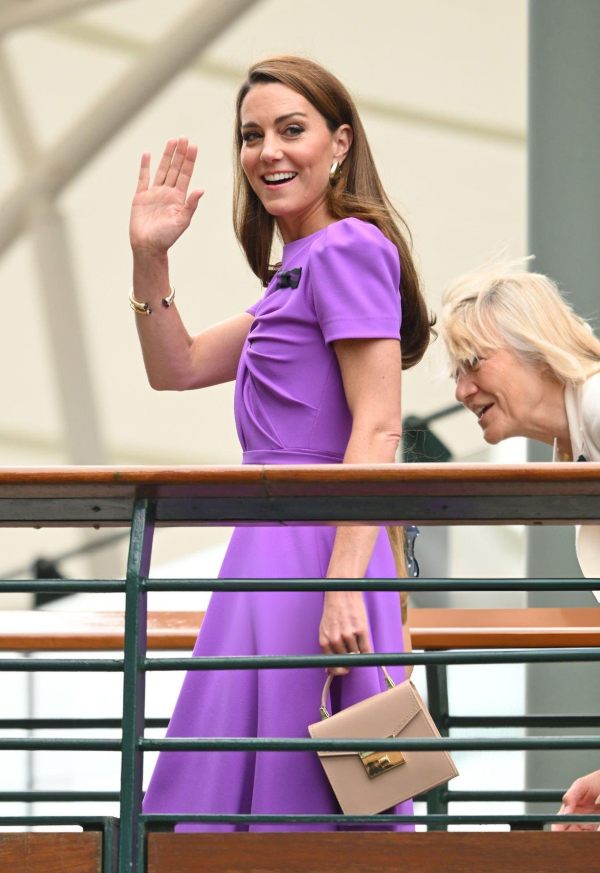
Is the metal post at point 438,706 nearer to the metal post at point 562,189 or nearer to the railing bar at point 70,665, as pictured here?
the metal post at point 562,189

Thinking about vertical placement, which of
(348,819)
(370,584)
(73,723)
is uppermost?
(73,723)

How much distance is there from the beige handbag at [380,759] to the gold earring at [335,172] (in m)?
1.04

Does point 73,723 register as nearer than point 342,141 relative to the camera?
No

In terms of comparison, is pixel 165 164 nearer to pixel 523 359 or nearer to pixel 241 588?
pixel 523 359

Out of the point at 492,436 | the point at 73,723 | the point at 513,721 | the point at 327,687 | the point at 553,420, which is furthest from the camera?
the point at 513,721

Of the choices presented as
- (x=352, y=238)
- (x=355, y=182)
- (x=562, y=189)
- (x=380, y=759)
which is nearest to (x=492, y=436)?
(x=355, y=182)

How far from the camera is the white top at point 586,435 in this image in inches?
126

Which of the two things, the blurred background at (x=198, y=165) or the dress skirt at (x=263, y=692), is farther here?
the blurred background at (x=198, y=165)

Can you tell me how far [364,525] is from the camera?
265 centimetres

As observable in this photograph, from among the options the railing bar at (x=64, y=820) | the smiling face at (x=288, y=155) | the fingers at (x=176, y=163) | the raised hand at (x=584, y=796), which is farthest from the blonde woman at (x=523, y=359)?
the railing bar at (x=64, y=820)

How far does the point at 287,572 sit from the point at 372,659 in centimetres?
40

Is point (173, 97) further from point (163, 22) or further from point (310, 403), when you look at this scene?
point (310, 403)

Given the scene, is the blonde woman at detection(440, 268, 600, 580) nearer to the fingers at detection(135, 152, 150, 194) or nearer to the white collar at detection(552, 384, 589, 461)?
the white collar at detection(552, 384, 589, 461)

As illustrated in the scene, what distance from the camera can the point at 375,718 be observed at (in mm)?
2596
